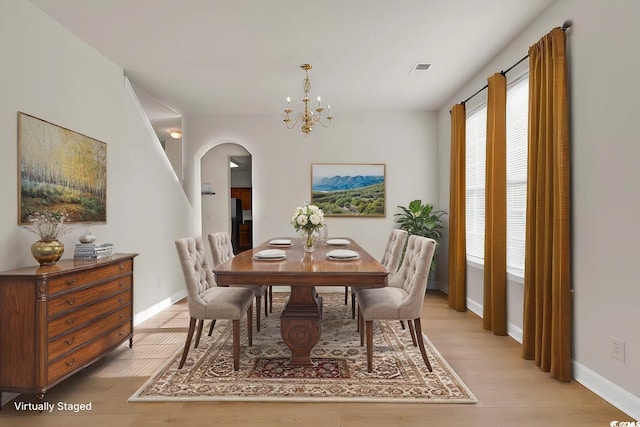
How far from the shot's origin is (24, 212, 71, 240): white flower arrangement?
104 inches


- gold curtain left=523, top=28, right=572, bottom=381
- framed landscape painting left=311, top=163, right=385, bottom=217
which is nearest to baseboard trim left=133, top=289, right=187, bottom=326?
framed landscape painting left=311, top=163, right=385, bottom=217

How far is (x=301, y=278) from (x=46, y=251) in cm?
170

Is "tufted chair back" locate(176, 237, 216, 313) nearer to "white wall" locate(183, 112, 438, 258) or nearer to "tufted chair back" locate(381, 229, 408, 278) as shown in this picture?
"tufted chair back" locate(381, 229, 408, 278)

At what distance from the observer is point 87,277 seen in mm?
2693

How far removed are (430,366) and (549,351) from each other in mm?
865

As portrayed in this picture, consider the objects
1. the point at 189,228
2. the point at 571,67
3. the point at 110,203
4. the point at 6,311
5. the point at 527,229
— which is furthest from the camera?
the point at 189,228

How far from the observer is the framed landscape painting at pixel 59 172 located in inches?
106

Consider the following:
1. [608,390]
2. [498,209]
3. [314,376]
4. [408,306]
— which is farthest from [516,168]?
[314,376]

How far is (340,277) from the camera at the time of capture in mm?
2484

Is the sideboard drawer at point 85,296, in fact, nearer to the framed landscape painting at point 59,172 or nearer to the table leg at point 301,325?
the framed landscape painting at point 59,172

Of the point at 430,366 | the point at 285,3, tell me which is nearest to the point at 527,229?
the point at 430,366

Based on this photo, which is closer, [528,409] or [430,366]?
[528,409]

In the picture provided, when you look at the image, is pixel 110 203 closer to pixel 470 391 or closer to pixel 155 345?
pixel 155 345

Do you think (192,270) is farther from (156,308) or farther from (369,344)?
(156,308)
